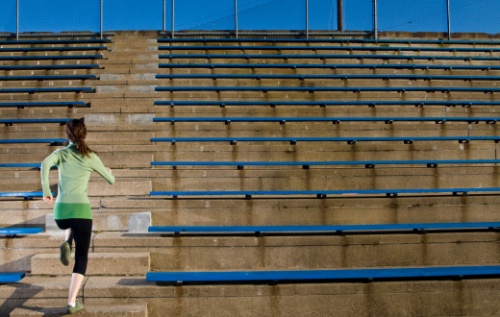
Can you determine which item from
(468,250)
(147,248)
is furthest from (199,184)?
(468,250)

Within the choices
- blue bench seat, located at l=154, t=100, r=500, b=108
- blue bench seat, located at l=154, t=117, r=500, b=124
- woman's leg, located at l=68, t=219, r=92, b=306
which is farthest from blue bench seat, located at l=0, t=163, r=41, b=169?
woman's leg, located at l=68, t=219, r=92, b=306

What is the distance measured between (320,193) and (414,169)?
139 centimetres

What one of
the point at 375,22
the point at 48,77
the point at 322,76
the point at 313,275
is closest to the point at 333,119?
the point at 322,76

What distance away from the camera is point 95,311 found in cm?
308

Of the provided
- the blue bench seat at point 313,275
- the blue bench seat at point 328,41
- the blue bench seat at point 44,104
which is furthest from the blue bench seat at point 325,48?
the blue bench seat at point 313,275

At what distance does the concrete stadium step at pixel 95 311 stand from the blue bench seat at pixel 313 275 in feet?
0.76

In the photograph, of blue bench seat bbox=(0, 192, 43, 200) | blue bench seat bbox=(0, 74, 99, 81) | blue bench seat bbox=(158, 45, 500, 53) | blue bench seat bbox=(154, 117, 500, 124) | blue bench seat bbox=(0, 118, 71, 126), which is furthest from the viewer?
blue bench seat bbox=(158, 45, 500, 53)

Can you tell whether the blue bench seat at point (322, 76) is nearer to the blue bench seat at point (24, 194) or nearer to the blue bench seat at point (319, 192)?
the blue bench seat at point (319, 192)

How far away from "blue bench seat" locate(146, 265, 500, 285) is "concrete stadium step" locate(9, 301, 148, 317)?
232mm

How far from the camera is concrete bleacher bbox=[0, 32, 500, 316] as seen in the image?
11.0ft

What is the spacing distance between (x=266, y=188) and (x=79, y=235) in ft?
8.18

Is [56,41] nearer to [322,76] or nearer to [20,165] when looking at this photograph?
[20,165]

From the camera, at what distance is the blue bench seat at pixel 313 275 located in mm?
3281

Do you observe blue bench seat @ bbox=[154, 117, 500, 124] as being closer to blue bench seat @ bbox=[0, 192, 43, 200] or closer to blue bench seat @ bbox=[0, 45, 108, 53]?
blue bench seat @ bbox=[0, 192, 43, 200]
